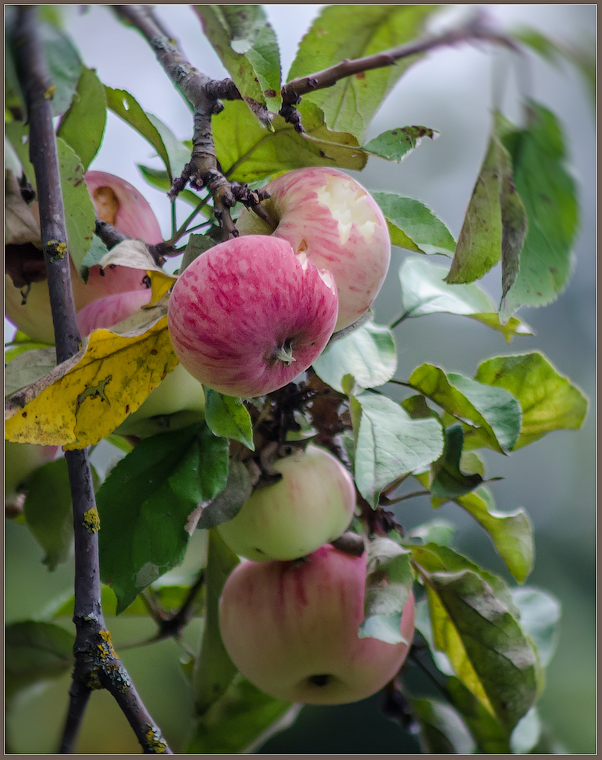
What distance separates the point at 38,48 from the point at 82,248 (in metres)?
0.13

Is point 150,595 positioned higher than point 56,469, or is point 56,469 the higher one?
point 56,469

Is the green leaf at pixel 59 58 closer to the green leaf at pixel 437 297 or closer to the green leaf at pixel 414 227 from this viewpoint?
the green leaf at pixel 414 227

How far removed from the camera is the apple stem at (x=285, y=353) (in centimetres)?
30

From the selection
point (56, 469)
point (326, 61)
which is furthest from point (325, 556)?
point (326, 61)

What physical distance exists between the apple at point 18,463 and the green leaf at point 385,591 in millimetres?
260

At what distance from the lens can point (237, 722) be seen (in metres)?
0.60

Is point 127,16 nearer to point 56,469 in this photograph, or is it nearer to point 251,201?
point 251,201

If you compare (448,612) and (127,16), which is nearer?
(127,16)

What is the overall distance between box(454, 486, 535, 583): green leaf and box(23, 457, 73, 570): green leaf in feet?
1.00

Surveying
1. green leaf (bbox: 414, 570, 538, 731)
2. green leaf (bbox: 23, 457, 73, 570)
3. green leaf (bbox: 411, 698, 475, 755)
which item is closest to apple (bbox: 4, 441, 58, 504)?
green leaf (bbox: 23, 457, 73, 570)

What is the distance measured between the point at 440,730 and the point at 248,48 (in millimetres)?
615

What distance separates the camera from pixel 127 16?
36 centimetres

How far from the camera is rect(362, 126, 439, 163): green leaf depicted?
348 millimetres

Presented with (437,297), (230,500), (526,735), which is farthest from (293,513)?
(526,735)
